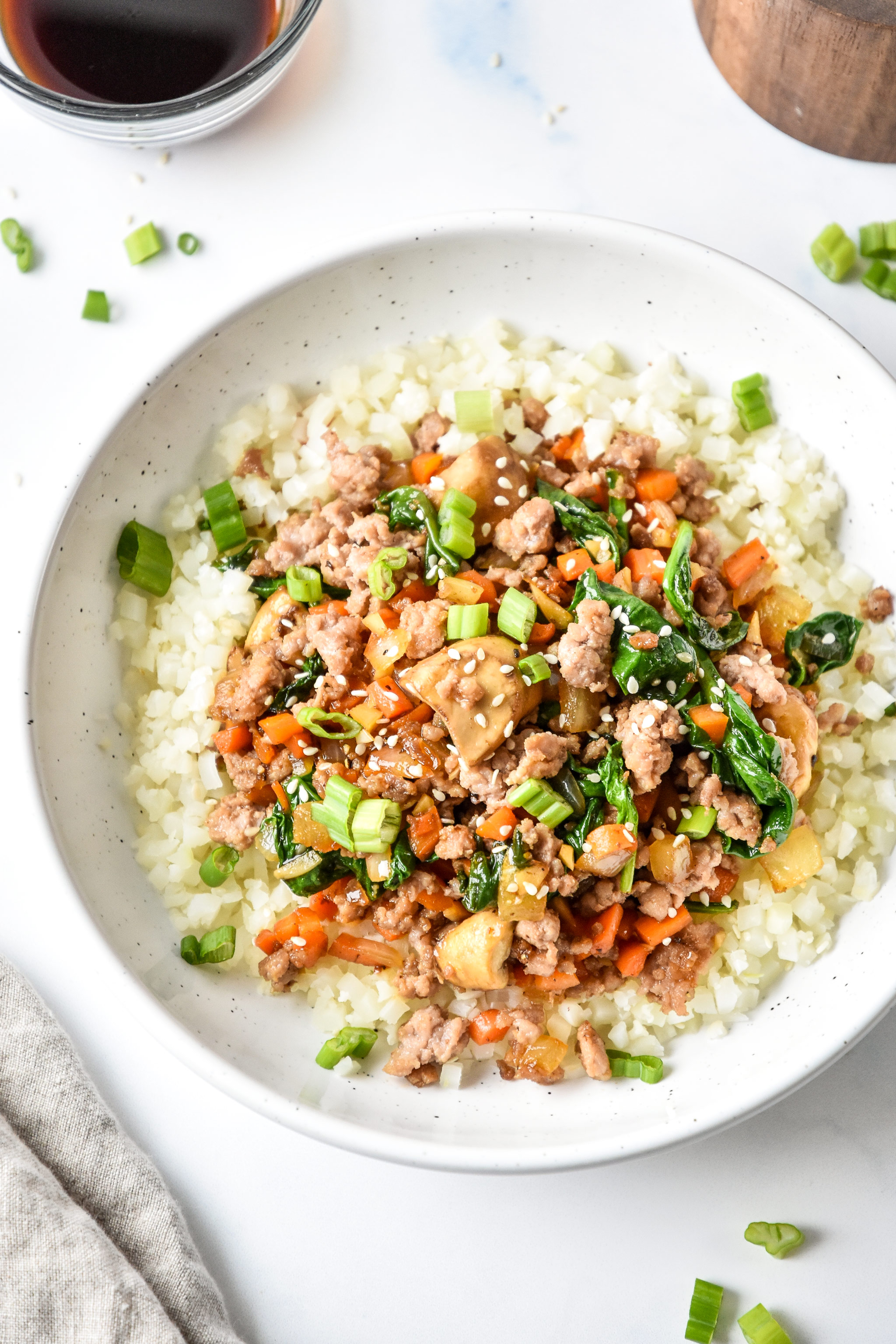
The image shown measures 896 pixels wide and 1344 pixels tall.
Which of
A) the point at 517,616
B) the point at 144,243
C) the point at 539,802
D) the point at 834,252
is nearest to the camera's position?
the point at 539,802

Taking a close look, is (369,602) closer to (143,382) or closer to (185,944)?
(143,382)

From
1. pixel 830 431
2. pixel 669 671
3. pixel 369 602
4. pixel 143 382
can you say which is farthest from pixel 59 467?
pixel 830 431

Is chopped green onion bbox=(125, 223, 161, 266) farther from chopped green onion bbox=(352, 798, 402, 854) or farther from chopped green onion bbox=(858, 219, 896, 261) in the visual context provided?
chopped green onion bbox=(858, 219, 896, 261)

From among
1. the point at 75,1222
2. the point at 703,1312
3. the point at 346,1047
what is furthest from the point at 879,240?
the point at 75,1222

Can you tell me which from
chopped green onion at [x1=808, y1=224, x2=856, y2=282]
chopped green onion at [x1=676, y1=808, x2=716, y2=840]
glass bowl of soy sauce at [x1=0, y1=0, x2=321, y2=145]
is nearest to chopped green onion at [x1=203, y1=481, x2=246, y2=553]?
glass bowl of soy sauce at [x1=0, y1=0, x2=321, y2=145]

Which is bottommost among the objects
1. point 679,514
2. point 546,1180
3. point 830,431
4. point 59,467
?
point 546,1180

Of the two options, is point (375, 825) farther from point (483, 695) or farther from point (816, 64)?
point (816, 64)
